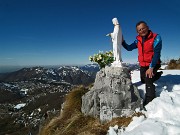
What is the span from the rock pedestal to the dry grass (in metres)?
0.51

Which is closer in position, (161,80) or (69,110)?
(161,80)

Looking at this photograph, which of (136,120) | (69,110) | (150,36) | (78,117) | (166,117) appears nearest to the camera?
(166,117)

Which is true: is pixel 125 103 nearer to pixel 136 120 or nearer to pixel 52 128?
pixel 136 120

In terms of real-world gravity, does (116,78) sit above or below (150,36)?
below

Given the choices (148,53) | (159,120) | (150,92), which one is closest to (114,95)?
(150,92)

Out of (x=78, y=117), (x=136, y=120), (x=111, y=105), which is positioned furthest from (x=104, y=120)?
(x=136, y=120)

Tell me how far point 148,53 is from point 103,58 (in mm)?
2999

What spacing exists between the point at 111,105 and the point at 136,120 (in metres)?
2.58

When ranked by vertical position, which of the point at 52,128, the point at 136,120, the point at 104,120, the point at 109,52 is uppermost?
the point at 109,52

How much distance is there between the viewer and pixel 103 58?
12367mm

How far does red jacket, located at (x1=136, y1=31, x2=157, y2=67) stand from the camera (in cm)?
974

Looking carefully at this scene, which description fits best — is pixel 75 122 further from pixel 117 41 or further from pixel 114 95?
pixel 117 41

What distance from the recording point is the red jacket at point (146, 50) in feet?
32.0

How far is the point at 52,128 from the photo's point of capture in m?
12.8
